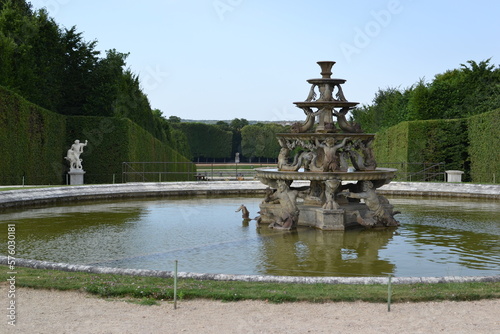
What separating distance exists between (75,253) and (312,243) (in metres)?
5.62

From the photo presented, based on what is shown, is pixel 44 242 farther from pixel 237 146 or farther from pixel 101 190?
pixel 237 146

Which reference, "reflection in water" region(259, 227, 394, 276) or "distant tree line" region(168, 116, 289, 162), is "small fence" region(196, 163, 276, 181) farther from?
"reflection in water" region(259, 227, 394, 276)

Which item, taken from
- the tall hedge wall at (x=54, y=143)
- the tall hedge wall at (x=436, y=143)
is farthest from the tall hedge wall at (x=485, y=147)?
the tall hedge wall at (x=54, y=143)

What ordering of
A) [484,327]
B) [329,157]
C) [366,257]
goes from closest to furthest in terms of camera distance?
[484,327], [366,257], [329,157]

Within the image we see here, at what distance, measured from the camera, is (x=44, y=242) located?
45.8 ft

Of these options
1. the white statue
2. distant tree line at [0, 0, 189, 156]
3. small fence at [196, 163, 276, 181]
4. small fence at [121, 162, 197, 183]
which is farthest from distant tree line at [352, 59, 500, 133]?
the white statue

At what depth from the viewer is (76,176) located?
31.8m

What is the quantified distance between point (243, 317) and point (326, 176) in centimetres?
954

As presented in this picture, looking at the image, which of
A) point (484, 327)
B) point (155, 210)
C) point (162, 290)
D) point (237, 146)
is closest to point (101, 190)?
point (155, 210)

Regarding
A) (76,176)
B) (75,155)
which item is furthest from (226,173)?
(75,155)

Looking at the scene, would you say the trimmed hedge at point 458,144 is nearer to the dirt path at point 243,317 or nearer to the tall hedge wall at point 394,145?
the tall hedge wall at point 394,145

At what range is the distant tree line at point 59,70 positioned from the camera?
116 feet

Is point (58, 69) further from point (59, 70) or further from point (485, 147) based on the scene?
point (485, 147)

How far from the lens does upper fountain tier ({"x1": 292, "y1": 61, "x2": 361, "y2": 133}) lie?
1773 cm
